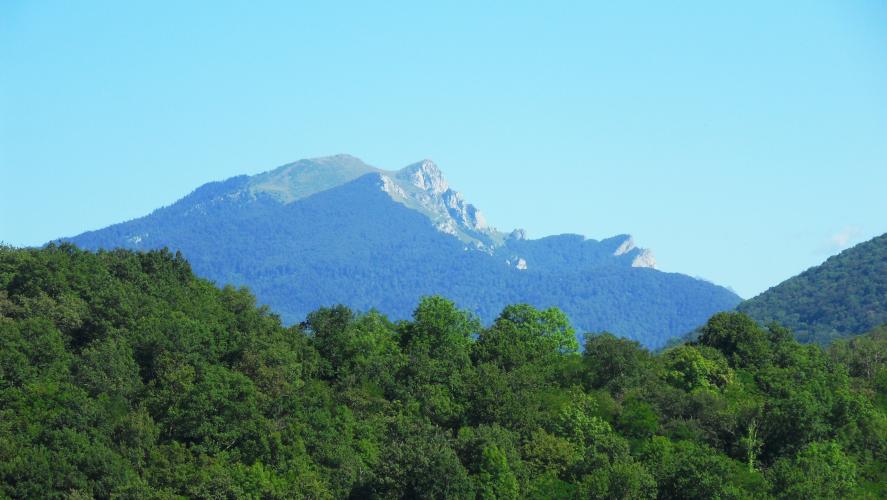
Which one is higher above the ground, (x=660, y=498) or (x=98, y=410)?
(x=98, y=410)

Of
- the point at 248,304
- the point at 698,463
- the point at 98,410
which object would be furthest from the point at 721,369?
the point at 98,410

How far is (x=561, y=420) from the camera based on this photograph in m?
79.9

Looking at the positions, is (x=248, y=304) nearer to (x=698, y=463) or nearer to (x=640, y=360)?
(x=640, y=360)

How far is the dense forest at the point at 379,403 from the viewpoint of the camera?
68500 mm

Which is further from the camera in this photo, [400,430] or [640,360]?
[640,360]

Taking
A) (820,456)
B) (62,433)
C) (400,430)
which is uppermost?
(62,433)

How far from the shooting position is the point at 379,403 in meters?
82.2

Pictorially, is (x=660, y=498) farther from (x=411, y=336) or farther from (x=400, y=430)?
(x=411, y=336)

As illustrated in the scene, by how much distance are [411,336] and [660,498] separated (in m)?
34.9

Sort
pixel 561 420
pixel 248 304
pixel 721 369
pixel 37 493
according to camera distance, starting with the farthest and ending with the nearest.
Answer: pixel 248 304 → pixel 721 369 → pixel 561 420 → pixel 37 493

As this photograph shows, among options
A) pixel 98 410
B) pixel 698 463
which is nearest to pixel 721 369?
pixel 698 463

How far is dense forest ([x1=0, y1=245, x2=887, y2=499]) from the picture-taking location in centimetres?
6850

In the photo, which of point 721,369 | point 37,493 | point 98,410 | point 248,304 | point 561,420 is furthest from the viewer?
point 248,304

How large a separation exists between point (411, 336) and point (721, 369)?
2460 centimetres
